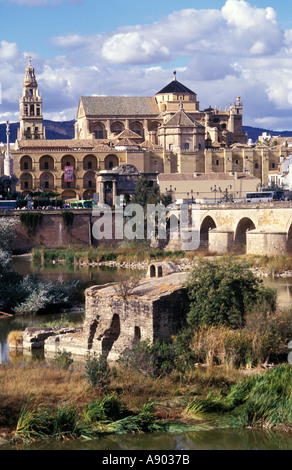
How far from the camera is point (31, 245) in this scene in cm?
5453

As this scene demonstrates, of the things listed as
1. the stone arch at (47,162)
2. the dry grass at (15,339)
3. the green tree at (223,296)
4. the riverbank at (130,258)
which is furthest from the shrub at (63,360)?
the stone arch at (47,162)

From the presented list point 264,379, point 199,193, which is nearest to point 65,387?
point 264,379

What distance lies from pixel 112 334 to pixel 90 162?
195ft

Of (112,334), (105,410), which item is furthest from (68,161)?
(105,410)

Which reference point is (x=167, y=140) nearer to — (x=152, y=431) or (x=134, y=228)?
(x=134, y=228)

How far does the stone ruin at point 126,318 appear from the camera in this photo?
18156mm

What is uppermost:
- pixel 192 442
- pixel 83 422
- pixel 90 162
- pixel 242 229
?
pixel 90 162

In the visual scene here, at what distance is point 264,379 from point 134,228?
3846cm

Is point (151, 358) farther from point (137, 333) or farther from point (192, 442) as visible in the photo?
point (192, 442)

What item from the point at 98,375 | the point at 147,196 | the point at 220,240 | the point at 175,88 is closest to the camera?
the point at 98,375

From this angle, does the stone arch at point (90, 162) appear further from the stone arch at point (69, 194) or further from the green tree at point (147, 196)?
the green tree at point (147, 196)

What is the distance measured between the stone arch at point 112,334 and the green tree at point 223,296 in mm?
1780

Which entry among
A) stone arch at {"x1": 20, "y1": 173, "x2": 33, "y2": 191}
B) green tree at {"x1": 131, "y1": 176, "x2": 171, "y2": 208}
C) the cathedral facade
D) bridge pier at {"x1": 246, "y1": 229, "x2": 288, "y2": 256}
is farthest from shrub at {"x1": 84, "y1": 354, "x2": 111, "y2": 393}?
stone arch at {"x1": 20, "y1": 173, "x2": 33, "y2": 191}

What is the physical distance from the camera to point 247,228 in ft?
166
